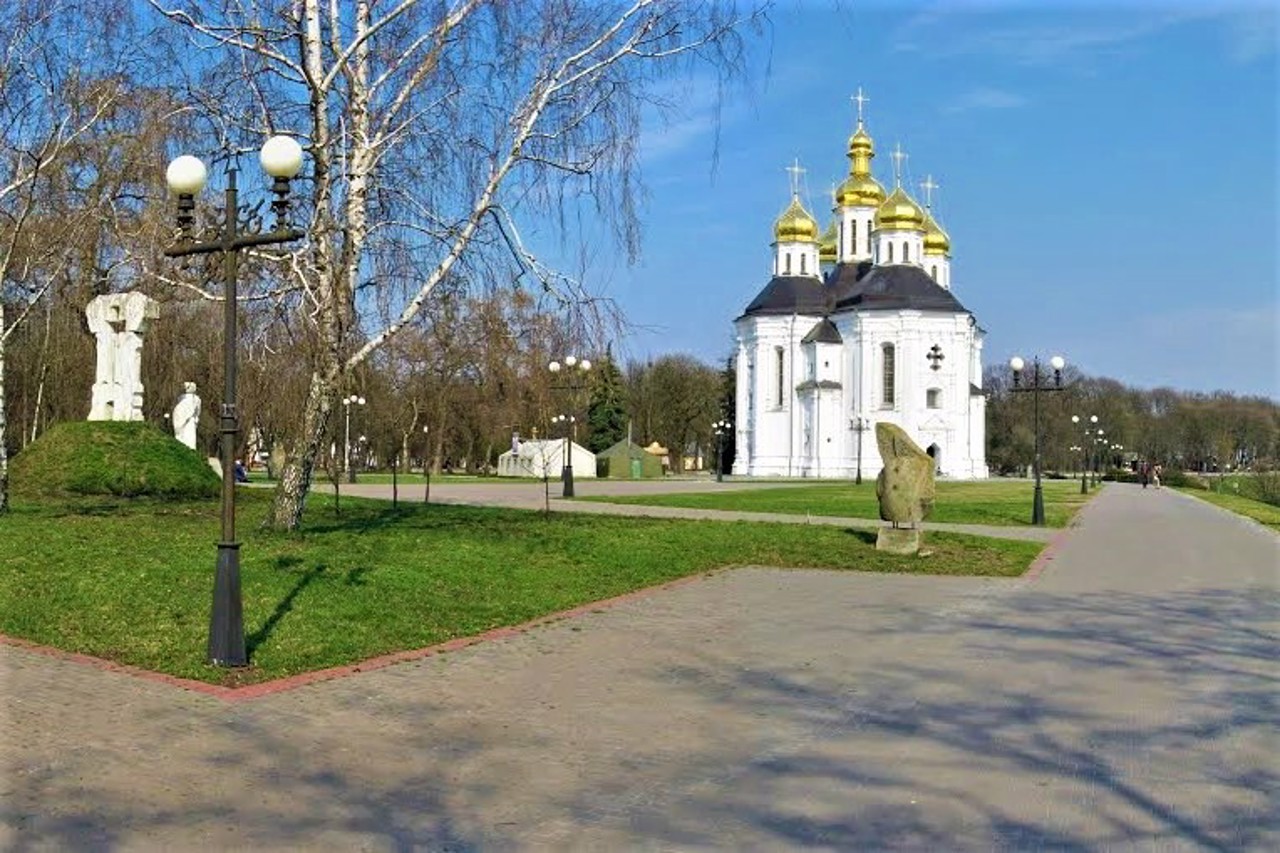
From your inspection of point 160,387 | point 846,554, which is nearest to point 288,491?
point 846,554

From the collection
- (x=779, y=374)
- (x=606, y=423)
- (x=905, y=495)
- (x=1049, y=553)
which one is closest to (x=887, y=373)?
(x=779, y=374)

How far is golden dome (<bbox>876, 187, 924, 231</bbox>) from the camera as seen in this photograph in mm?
82375

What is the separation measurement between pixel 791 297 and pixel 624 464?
72.0ft

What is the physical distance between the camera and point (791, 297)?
84.9m

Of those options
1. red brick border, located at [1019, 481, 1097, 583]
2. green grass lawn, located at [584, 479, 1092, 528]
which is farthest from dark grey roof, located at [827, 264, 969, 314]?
red brick border, located at [1019, 481, 1097, 583]

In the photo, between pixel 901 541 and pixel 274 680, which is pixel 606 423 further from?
pixel 274 680

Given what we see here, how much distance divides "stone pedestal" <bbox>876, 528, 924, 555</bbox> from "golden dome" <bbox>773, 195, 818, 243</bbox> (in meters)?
68.4

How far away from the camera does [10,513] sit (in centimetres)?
1867

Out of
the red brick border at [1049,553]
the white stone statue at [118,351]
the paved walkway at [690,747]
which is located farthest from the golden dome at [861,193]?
the paved walkway at [690,747]

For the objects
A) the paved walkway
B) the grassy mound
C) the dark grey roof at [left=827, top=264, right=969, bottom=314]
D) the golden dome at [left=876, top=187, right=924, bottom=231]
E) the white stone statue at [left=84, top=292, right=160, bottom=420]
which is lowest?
the paved walkway

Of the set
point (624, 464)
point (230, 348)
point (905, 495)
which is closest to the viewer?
point (230, 348)

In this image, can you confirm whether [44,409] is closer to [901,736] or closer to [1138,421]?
[901,736]

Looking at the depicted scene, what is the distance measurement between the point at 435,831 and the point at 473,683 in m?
3.33

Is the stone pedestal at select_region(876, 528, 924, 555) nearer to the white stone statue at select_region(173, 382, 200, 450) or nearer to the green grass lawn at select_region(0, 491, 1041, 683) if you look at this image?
the green grass lawn at select_region(0, 491, 1041, 683)
